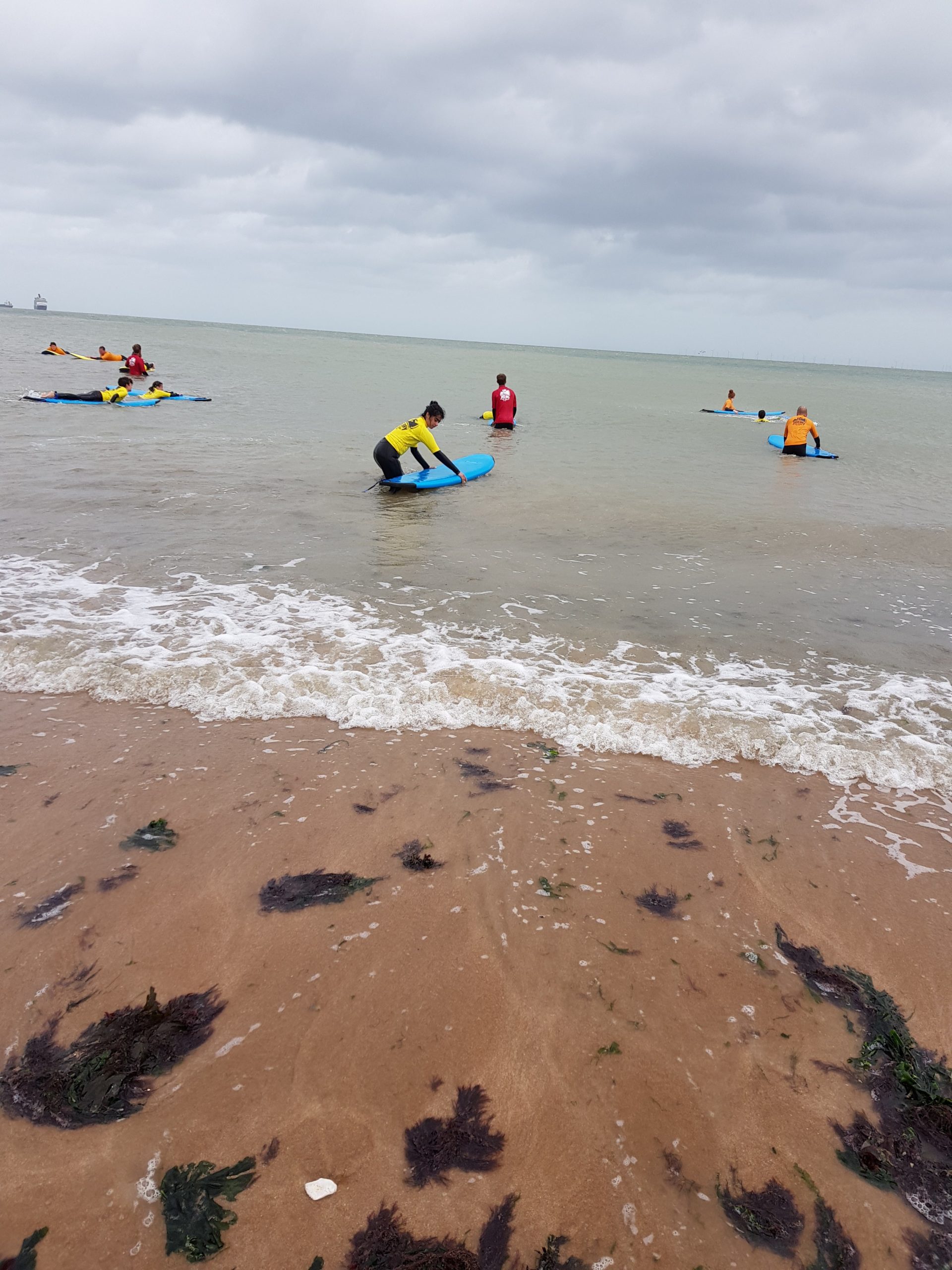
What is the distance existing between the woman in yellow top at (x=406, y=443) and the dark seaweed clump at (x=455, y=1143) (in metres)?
10.4

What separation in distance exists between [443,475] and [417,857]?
10075 mm

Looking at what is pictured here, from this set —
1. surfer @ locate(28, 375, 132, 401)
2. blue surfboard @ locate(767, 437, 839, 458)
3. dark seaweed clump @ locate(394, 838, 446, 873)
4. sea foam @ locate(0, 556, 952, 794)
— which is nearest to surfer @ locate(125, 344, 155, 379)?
surfer @ locate(28, 375, 132, 401)

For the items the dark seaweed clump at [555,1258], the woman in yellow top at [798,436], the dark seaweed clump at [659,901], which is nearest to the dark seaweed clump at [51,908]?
the dark seaweed clump at [555,1258]

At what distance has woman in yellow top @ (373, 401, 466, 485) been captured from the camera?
11766mm

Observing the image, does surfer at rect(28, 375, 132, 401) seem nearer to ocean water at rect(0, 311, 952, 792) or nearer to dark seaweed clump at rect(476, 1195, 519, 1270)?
ocean water at rect(0, 311, 952, 792)

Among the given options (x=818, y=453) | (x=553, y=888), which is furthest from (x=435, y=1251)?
(x=818, y=453)

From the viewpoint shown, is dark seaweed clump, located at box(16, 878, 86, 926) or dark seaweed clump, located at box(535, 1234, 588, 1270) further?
dark seaweed clump, located at box(16, 878, 86, 926)

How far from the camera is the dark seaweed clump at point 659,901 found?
3.12 m

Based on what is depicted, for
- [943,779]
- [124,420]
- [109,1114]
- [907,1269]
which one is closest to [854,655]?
[943,779]

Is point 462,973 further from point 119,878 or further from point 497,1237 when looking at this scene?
point 119,878

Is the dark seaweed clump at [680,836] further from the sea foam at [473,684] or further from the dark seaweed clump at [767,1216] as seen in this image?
the dark seaweed clump at [767,1216]

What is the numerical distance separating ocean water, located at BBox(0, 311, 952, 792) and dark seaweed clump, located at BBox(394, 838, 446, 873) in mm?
1210

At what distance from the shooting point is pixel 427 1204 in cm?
201

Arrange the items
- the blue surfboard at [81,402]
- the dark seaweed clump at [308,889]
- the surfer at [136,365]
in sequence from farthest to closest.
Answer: the surfer at [136,365], the blue surfboard at [81,402], the dark seaweed clump at [308,889]
